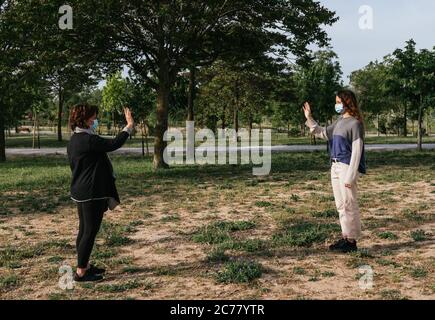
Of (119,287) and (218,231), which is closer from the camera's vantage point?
(119,287)

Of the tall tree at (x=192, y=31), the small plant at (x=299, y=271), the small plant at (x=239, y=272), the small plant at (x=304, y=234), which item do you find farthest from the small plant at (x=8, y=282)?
the tall tree at (x=192, y=31)

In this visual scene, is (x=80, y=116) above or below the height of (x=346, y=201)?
above

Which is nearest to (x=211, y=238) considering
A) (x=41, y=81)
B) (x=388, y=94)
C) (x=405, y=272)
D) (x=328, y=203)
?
(x=405, y=272)

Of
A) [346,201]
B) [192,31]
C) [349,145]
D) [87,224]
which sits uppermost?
[192,31]

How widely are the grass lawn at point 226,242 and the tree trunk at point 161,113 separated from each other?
481cm

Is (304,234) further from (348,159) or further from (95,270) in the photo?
(95,270)

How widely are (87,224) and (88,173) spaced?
626 mm

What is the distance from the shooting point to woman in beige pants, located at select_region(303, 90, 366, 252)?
20.7 ft

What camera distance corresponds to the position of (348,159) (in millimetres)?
6422

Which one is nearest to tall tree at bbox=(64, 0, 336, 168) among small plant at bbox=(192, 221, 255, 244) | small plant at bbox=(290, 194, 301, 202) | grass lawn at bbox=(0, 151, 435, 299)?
grass lawn at bbox=(0, 151, 435, 299)

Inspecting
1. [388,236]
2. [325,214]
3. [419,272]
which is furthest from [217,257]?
[325,214]

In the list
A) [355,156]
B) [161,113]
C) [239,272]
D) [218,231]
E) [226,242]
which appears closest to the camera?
[239,272]

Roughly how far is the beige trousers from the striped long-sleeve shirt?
115 mm

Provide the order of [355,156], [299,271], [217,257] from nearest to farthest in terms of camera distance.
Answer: [299,271] < [355,156] < [217,257]
